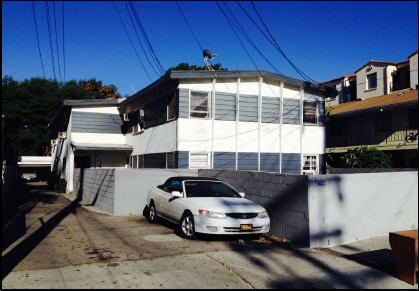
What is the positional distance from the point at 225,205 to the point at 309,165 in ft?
34.3

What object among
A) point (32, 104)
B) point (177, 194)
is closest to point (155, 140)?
point (177, 194)

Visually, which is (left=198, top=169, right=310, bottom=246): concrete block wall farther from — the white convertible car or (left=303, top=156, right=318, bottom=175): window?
(left=303, top=156, right=318, bottom=175): window

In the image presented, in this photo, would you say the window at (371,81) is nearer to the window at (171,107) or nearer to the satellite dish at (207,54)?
the satellite dish at (207,54)

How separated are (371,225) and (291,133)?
9.63m

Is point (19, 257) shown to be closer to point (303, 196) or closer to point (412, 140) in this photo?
point (303, 196)

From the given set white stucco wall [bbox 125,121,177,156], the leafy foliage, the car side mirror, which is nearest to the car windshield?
the car side mirror

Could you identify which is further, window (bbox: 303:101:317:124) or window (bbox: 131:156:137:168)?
window (bbox: 131:156:137:168)

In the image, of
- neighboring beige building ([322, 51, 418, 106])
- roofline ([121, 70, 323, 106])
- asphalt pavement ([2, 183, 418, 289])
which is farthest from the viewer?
neighboring beige building ([322, 51, 418, 106])

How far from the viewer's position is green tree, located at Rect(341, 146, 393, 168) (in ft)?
48.0

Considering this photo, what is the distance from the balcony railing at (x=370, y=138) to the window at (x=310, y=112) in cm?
203

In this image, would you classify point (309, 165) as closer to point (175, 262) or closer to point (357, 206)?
point (357, 206)

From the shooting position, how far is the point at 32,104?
41.1m

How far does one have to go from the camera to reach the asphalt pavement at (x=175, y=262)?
5.86 meters

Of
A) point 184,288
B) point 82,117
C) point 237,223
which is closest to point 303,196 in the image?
point 237,223
